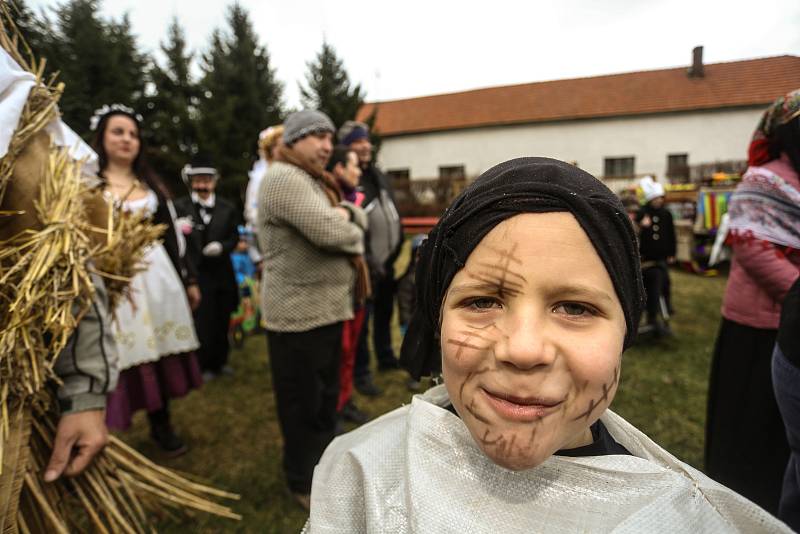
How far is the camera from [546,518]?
0.84m

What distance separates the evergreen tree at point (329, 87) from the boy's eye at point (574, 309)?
66.8ft

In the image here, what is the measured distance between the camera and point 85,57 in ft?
11.9

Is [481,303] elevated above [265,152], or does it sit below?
below

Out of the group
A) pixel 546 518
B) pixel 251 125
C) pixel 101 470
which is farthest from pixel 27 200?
pixel 251 125

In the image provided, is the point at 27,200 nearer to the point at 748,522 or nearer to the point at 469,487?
the point at 469,487

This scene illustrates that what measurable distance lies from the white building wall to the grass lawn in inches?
489

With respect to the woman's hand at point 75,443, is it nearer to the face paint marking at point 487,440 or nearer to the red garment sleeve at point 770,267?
the face paint marking at point 487,440

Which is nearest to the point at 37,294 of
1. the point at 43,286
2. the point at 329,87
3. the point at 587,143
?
the point at 43,286

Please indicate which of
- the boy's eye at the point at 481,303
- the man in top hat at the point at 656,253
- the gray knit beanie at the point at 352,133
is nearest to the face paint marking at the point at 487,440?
the boy's eye at the point at 481,303

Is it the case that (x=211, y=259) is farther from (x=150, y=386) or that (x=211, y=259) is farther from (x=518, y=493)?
(x=518, y=493)

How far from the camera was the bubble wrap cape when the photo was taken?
828mm

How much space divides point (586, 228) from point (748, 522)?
0.62 m

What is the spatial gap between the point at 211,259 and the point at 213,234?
23 centimetres

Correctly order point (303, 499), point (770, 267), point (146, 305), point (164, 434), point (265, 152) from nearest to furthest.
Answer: point (770, 267) < point (303, 499) < point (146, 305) < point (164, 434) < point (265, 152)
